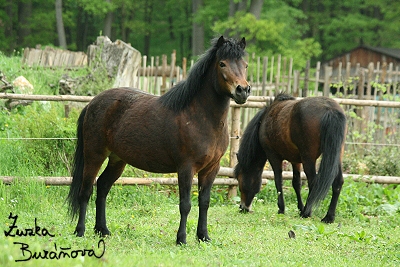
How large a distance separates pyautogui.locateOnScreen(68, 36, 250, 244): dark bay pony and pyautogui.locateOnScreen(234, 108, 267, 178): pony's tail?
8.75ft

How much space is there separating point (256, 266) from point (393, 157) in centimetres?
642

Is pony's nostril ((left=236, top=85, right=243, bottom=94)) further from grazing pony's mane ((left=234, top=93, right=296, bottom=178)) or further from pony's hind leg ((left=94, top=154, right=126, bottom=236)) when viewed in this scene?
grazing pony's mane ((left=234, top=93, right=296, bottom=178))

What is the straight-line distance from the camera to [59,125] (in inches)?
352

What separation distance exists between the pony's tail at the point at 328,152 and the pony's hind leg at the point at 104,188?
2.44 metres

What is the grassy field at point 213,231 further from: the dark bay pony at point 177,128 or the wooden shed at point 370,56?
the wooden shed at point 370,56

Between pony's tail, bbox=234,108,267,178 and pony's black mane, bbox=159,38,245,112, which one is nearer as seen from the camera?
pony's black mane, bbox=159,38,245,112


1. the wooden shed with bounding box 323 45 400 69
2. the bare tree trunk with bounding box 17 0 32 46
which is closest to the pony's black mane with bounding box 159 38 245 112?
the wooden shed with bounding box 323 45 400 69

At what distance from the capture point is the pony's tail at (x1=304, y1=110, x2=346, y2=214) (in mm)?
7508

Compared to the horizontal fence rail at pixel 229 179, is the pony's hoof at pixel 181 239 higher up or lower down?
higher up

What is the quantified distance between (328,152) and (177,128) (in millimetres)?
2478

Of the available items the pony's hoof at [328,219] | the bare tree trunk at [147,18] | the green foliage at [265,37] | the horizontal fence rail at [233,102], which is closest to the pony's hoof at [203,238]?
the pony's hoof at [328,219]

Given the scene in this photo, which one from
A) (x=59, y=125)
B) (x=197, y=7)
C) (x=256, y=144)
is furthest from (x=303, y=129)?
(x=197, y=7)

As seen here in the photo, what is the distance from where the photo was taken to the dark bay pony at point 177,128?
5863 mm

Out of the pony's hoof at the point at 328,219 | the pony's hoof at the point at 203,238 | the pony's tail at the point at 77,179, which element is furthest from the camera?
the pony's hoof at the point at 328,219
